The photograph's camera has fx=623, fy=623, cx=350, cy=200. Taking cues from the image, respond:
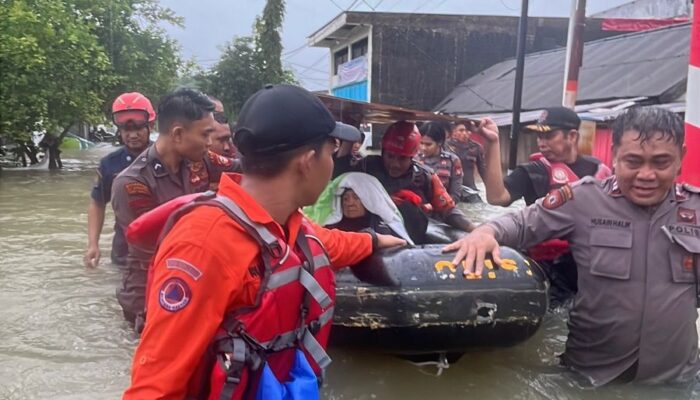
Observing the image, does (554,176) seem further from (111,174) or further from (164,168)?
(111,174)

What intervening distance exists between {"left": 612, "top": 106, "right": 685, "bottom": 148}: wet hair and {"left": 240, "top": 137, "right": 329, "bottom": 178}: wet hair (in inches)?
55.5

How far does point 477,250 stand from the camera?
2484mm

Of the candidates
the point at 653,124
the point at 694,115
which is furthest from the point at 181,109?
the point at 694,115

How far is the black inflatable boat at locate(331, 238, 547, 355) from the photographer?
248 centimetres

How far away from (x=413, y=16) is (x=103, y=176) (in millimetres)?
17341

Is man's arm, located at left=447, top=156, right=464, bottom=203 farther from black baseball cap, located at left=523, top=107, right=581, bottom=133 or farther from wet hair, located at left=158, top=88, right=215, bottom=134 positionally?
wet hair, located at left=158, top=88, right=215, bottom=134

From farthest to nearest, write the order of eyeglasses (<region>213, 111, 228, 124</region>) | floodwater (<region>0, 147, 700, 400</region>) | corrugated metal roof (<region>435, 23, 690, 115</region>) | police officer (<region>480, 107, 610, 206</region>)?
1. corrugated metal roof (<region>435, 23, 690, 115</region>)
2. eyeglasses (<region>213, 111, 228, 124</region>)
3. police officer (<region>480, 107, 610, 206</region>)
4. floodwater (<region>0, 147, 700, 400</region>)

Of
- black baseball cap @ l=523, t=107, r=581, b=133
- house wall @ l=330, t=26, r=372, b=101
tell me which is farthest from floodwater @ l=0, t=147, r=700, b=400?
house wall @ l=330, t=26, r=372, b=101

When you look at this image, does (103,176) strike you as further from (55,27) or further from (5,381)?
(55,27)

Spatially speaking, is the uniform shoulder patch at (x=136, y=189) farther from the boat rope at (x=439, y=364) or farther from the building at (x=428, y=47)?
the building at (x=428, y=47)

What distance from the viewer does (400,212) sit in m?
3.65

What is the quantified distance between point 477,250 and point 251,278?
1276mm

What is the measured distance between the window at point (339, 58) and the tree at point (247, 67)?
198cm

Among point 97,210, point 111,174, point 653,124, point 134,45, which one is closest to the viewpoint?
point 653,124
